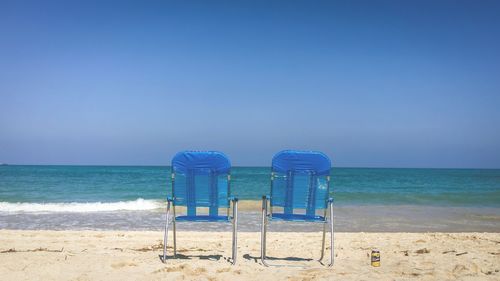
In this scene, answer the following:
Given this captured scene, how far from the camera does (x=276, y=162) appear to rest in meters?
5.44

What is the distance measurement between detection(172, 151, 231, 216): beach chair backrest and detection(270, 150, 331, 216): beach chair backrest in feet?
2.01

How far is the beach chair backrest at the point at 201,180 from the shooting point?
213 inches

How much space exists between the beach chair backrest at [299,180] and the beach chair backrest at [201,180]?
613 mm

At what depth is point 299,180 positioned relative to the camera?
5441 mm

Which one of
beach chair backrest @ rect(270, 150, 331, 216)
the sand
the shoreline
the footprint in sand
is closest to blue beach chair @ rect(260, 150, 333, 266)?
beach chair backrest @ rect(270, 150, 331, 216)

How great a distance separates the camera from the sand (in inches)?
176

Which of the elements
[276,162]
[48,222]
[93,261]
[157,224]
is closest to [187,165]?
[276,162]

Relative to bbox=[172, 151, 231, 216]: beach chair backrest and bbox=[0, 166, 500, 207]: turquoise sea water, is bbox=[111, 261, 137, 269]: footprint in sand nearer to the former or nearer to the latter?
bbox=[172, 151, 231, 216]: beach chair backrest

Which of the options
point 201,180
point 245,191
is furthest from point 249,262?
point 245,191

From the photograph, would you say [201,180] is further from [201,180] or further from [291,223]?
[291,223]

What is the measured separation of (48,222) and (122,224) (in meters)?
2.01

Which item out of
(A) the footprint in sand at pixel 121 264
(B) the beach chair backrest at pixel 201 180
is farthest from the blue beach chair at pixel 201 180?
(A) the footprint in sand at pixel 121 264

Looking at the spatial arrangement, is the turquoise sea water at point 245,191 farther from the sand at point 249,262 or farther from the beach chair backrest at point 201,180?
the beach chair backrest at point 201,180

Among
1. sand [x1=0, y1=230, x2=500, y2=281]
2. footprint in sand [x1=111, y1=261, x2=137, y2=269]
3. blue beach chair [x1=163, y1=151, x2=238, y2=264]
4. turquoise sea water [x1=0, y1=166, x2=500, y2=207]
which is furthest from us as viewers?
turquoise sea water [x1=0, y1=166, x2=500, y2=207]
